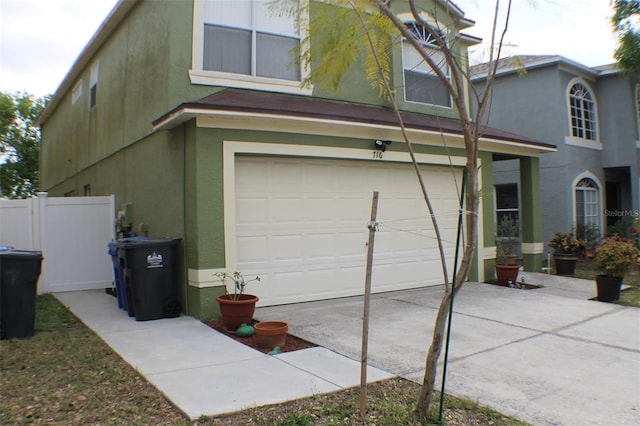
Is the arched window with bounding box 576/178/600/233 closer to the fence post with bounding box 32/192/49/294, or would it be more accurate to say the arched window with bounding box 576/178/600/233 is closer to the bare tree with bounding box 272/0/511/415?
the bare tree with bounding box 272/0/511/415

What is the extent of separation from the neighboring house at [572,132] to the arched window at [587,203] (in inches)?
1.2

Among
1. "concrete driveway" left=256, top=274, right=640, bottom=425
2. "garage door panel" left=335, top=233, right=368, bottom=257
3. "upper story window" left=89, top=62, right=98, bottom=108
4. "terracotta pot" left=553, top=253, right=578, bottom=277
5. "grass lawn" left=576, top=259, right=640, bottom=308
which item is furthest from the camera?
"upper story window" left=89, top=62, right=98, bottom=108

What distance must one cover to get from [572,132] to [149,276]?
43.4 feet

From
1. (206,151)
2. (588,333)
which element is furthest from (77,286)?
(588,333)

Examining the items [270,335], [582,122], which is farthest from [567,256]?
[270,335]

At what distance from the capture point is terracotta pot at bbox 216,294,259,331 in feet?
21.2

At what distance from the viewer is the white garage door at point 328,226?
783 cm

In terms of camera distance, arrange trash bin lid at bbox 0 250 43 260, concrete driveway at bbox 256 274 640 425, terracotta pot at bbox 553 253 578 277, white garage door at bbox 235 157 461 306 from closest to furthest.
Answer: concrete driveway at bbox 256 274 640 425
trash bin lid at bbox 0 250 43 260
white garage door at bbox 235 157 461 306
terracotta pot at bbox 553 253 578 277

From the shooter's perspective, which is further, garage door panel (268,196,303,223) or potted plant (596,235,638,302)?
potted plant (596,235,638,302)

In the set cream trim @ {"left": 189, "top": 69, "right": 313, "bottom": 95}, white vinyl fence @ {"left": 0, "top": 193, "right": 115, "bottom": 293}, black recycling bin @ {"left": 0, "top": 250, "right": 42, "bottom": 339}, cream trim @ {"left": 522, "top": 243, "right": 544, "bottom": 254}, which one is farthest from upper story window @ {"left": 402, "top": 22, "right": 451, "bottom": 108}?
black recycling bin @ {"left": 0, "top": 250, "right": 42, "bottom": 339}

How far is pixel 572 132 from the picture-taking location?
1478 centimetres

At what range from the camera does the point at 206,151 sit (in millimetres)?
7098

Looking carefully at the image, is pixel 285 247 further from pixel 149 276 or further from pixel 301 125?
pixel 149 276

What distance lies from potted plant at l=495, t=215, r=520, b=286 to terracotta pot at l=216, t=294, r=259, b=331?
585 cm
